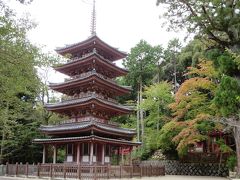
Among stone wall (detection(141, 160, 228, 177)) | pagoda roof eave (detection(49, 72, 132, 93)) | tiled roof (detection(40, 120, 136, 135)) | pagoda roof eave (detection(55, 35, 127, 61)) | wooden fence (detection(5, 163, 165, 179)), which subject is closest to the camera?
wooden fence (detection(5, 163, 165, 179))

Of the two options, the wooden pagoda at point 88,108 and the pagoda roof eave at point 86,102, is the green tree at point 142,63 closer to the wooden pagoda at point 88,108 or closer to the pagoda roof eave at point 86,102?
the wooden pagoda at point 88,108

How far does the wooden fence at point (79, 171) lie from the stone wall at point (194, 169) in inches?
194

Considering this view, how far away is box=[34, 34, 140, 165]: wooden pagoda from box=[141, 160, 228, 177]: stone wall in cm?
588

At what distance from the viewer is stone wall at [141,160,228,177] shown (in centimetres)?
2764

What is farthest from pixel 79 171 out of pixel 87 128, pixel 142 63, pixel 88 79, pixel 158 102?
pixel 142 63

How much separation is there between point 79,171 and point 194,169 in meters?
13.2

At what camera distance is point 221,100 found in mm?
13500

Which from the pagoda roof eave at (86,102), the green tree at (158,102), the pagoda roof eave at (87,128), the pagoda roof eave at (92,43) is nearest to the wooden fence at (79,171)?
the pagoda roof eave at (87,128)

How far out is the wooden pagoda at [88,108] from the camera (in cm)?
2478

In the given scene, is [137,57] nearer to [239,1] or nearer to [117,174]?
[117,174]

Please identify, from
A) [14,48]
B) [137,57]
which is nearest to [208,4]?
[14,48]

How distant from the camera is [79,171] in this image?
20.9m

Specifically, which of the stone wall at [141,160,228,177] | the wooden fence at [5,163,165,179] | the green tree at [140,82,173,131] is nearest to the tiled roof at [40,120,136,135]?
the wooden fence at [5,163,165,179]

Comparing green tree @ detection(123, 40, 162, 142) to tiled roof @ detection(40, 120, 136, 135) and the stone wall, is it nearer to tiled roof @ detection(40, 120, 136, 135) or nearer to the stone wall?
the stone wall
